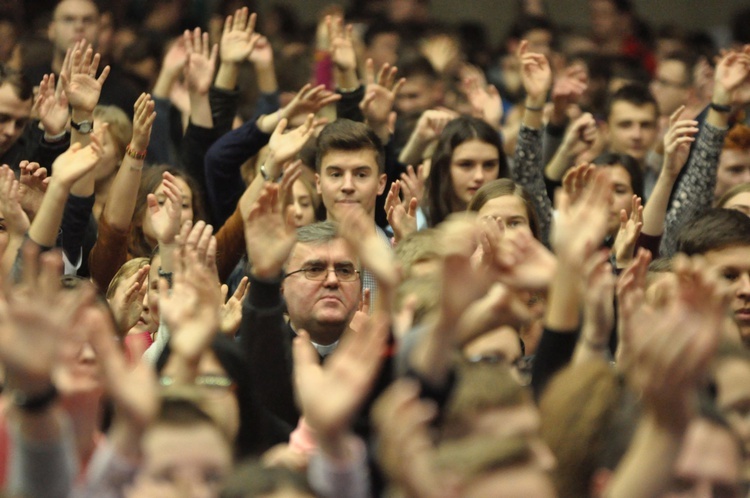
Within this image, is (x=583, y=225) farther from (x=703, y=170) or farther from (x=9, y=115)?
(x=9, y=115)

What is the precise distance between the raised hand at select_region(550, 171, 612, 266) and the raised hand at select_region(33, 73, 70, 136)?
2.36 meters

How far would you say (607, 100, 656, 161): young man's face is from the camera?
19.7ft

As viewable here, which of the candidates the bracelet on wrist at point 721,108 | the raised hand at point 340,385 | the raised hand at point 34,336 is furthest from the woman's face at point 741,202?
the raised hand at point 34,336

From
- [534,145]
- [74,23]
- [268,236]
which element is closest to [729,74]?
[534,145]

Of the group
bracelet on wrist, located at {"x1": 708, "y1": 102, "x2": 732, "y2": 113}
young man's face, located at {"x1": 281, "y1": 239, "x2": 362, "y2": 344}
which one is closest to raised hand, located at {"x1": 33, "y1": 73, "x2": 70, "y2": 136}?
young man's face, located at {"x1": 281, "y1": 239, "x2": 362, "y2": 344}

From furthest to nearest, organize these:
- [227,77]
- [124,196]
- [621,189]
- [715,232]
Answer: [227,77] → [621,189] → [124,196] → [715,232]

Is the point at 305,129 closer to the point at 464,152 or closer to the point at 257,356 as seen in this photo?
the point at 464,152

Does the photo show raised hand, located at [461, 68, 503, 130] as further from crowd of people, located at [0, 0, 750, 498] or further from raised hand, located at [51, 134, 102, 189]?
raised hand, located at [51, 134, 102, 189]

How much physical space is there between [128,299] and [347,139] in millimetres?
1148

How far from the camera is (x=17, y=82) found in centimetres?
505

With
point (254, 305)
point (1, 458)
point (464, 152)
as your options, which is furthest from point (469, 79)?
point (1, 458)

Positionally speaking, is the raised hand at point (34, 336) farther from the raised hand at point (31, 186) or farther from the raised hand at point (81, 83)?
the raised hand at point (81, 83)

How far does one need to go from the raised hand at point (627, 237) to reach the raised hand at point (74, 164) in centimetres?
163

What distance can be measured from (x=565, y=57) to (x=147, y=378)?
6.06 m
